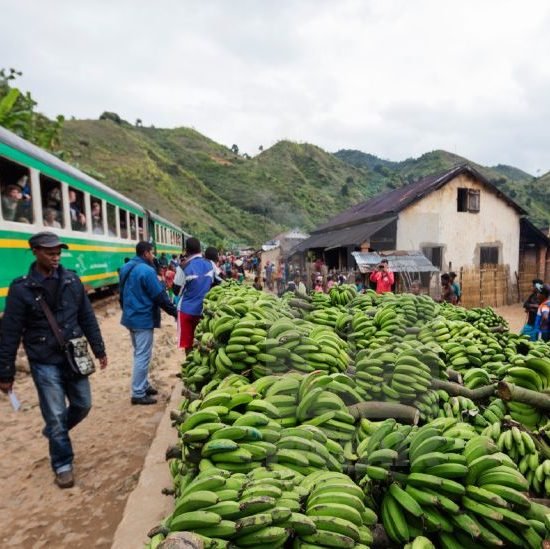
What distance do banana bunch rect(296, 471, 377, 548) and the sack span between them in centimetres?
282

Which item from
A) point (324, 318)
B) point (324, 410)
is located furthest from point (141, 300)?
point (324, 410)

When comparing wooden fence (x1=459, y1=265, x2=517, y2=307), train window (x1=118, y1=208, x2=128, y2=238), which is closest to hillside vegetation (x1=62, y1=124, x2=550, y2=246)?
train window (x1=118, y1=208, x2=128, y2=238)

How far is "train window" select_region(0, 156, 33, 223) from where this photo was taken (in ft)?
21.1

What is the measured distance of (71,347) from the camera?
350 centimetres

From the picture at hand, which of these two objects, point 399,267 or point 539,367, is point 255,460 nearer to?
point 539,367

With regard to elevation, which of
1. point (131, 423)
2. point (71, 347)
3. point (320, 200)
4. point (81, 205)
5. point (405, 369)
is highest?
point (320, 200)

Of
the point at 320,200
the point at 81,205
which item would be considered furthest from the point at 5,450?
the point at 320,200

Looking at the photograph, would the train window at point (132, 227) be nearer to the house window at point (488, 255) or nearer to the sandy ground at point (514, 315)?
the sandy ground at point (514, 315)

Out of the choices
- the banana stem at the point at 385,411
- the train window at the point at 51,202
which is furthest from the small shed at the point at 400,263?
the banana stem at the point at 385,411

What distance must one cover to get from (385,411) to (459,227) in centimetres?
1719

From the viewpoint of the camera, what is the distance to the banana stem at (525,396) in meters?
1.98

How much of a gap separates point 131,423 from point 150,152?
75.5m

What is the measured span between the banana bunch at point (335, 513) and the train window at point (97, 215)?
1071 cm

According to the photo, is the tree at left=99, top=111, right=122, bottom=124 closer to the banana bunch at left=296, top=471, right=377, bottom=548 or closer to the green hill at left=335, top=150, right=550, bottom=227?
the green hill at left=335, top=150, right=550, bottom=227
